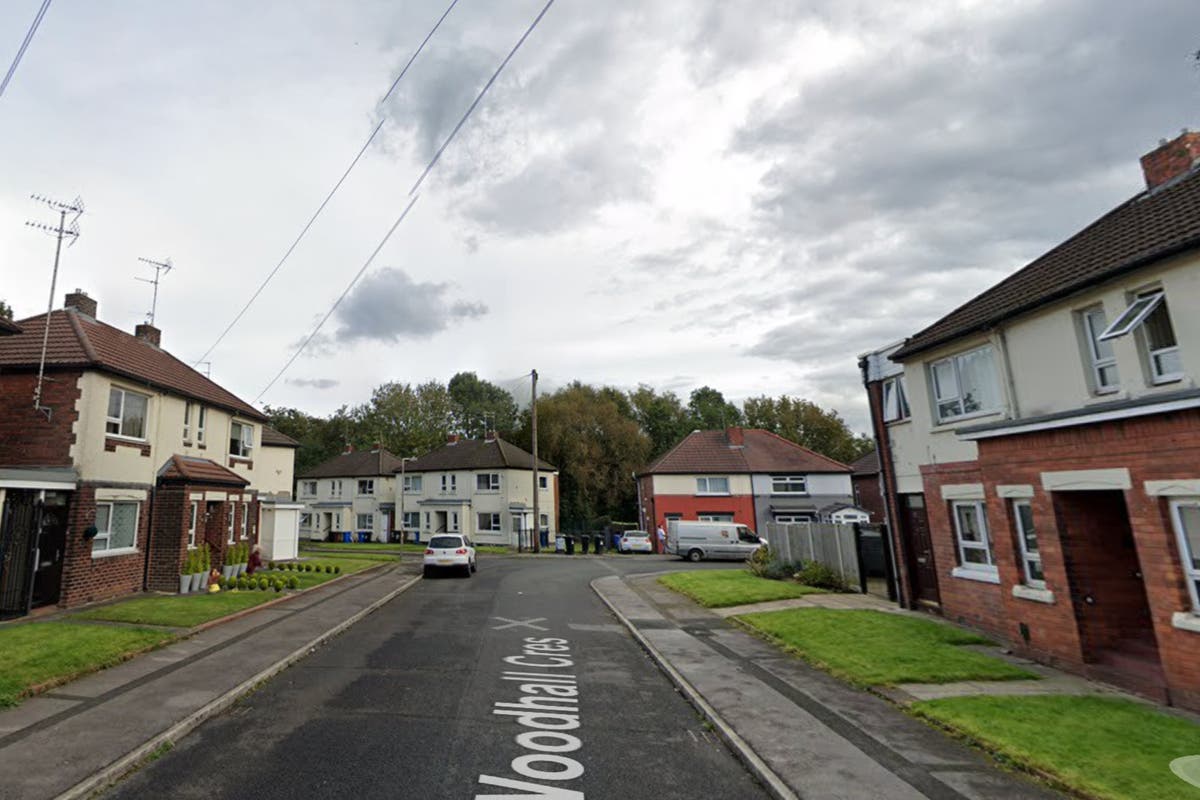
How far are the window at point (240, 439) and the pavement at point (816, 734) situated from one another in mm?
18803

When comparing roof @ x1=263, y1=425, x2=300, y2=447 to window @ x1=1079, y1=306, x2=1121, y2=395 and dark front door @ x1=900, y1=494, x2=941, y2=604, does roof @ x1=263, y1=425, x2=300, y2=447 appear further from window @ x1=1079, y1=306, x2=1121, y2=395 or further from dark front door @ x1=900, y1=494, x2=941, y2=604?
window @ x1=1079, y1=306, x2=1121, y2=395

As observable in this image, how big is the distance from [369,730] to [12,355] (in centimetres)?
1629

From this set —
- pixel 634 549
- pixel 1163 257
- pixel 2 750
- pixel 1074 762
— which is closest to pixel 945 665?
pixel 1074 762

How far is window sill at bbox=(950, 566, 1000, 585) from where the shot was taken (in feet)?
38.0

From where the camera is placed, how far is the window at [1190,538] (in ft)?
24.9

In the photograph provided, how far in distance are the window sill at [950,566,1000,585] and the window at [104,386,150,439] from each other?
2105 centimetres

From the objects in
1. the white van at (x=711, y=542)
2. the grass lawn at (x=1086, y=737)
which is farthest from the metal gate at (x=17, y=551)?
the white van at (x=711, y=542)

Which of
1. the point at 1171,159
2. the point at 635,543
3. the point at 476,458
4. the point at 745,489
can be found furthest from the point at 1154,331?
the point at 476,458

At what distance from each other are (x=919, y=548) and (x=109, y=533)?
820 inches

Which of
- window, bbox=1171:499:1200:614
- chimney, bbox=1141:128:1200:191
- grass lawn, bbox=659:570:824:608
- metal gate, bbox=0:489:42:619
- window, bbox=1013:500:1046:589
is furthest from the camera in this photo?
grass lawn, bbox=659:570:824:608

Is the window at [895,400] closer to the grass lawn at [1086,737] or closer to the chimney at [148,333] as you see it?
the grass lawn at [1086,737]

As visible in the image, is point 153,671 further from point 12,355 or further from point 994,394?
point 994,394

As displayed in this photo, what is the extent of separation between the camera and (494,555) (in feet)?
120

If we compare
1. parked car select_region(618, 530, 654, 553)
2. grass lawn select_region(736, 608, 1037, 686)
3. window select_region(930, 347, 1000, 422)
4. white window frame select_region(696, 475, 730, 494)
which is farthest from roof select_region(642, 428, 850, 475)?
window select_region(930, 347, 1000, 422)
